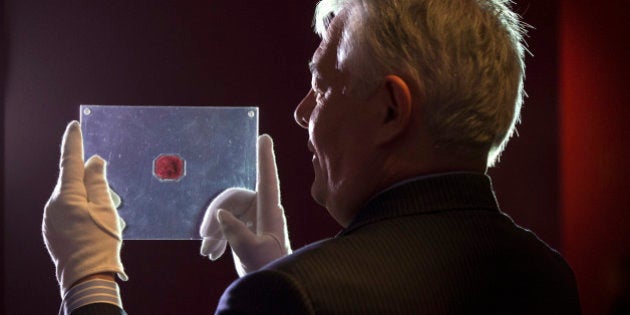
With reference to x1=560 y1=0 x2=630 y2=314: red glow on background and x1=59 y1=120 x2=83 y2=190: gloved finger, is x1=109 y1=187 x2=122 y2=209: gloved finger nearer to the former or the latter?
x1=59 y1=120 x2=83 y2=190: gloved finger

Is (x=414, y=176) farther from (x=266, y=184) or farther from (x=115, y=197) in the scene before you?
(x=115, y=197)

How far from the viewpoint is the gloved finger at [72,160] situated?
3.49ft

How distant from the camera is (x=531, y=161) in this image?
66.4 inches

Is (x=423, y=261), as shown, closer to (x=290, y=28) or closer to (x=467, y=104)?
(x=467, y=104)

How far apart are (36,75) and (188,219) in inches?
17.4

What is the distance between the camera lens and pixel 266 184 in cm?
129

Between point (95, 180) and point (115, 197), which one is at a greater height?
point (95, 180)

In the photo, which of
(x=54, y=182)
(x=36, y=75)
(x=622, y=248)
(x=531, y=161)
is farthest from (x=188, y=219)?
(x=622, y=248)

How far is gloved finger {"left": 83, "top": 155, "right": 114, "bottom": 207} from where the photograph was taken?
107 cm

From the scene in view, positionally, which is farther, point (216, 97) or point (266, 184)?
point (216, 97)

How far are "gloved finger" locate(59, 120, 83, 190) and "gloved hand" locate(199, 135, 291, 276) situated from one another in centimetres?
25

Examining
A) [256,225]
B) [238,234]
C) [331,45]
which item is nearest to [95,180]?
[238,234]

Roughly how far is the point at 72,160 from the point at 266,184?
1.12 ft

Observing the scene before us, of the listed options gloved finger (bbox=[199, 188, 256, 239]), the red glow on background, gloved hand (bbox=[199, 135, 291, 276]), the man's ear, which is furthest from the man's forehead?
the red glow on background
